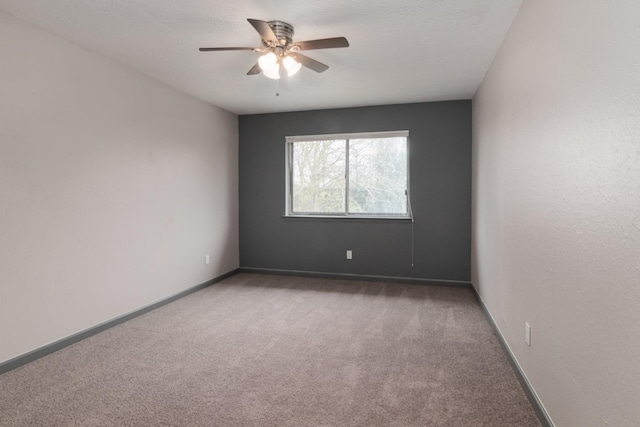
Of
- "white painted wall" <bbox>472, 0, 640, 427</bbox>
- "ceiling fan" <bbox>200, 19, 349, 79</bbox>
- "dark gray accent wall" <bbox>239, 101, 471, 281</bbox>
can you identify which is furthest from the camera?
"dark gray accent wall" <bbox>239, 101, 471, 281</bbox>

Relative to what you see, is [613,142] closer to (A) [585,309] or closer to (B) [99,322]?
(A) [585,309]

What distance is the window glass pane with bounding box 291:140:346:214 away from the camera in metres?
4.98

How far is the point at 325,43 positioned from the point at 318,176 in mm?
2749

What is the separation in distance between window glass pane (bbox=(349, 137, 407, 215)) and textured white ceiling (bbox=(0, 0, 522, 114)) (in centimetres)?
93

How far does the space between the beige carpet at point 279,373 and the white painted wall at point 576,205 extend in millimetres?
457

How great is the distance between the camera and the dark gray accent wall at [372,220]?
4.52 metres

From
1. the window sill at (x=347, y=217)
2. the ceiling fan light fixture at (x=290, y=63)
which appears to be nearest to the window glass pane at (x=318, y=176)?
the window sill at (x=347, y=217)

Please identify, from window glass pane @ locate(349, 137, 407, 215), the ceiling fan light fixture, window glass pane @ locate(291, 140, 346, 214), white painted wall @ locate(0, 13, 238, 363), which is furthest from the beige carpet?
the ceiling fan light fixture

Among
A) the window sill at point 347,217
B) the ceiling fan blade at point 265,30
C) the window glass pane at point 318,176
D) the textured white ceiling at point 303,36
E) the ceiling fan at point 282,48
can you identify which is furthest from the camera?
the window glass pane at point 318,176

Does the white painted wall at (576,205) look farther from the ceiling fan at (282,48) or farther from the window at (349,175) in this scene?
the window at (349,175)

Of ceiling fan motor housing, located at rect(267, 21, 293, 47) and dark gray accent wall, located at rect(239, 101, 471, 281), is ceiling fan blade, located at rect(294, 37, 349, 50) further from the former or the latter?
dark gray accent wall, located at rect(239, 101, 471, 281)

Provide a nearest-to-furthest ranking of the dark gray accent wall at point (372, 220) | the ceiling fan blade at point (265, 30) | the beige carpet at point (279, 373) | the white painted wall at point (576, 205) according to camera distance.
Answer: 1. the white painted wall at point (576, 205)
2. the beige carpet at point (279, 373)
3. the ceiling fan blade at point (265, 30)
4. the dark gray accent wall at point (372, 220)

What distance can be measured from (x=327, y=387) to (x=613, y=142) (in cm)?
190

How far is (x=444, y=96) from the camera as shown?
431 centimetres
